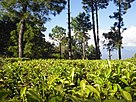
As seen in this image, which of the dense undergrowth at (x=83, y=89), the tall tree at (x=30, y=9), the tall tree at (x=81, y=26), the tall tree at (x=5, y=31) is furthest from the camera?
the tall tree at (x=81, y=26)

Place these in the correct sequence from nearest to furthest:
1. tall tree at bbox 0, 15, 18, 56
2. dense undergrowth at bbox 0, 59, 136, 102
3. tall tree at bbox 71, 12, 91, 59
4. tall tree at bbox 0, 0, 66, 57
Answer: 1. dense undergrowth at bbox 0, 59, 136, 102
2. tall tree at bbox 0, 0, 66, 57
3. tall tree at bbox 0, 15, 18, 56
4. tall tree at bbox 71, 12, 91, 59

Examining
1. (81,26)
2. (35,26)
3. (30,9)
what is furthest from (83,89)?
(81,26)

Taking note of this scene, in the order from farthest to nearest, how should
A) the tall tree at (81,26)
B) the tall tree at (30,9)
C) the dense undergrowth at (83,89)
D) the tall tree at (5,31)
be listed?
the tall tree at (81,26) → the tall tree at (5,31) → the tall tree at (30,9) → the dense undergrowth at (83,89)

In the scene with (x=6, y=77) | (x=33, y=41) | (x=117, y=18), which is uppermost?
(x=117, y=18)

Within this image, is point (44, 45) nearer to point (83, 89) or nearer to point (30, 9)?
point (30, 9)

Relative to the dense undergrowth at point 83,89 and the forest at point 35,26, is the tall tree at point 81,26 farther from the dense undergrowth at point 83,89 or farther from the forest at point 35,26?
the dense undergrowth at point 83,89

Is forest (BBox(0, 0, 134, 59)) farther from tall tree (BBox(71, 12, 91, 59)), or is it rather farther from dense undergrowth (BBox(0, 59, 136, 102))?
dense undergrowth (BBox(0, 59, 136, 102))

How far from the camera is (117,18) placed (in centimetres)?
4438

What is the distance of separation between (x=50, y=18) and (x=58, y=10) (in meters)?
1.15

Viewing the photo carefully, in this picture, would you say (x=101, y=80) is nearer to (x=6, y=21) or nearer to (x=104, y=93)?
(x=104, y=93)

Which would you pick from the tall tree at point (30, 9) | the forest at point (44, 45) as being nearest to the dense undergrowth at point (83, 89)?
the forest at point (44, 45)

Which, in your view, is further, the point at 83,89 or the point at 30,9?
the point at 30,9

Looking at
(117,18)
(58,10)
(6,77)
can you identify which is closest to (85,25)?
(117,18)

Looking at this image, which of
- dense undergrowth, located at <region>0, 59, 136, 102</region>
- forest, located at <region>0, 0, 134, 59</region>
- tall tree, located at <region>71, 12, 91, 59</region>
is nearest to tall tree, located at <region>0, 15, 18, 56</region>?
forest, located at <region>0, 0, 134, 59</region>
